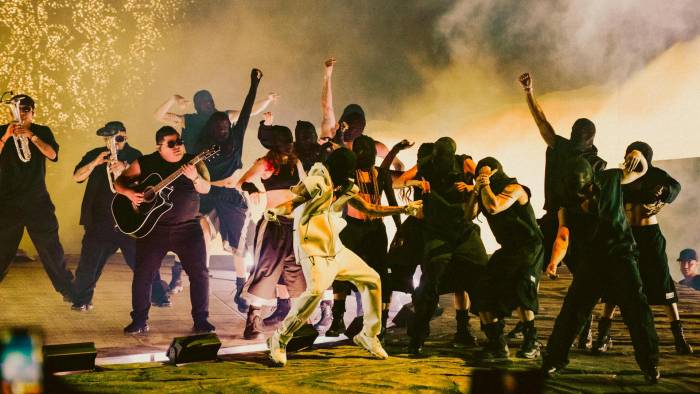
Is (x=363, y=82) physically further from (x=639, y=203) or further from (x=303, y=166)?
(x=639, y=203)

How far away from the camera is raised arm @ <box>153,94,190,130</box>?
25.7 feet

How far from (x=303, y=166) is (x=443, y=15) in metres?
3.46

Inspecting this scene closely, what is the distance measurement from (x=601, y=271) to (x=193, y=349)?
3679 mm

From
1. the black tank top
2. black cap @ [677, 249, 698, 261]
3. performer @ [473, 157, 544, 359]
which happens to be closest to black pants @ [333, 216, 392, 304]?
the black tank top

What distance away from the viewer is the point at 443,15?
9094 mm

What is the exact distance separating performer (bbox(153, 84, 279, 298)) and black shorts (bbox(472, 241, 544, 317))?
10.3 ft

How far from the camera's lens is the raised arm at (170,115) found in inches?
308

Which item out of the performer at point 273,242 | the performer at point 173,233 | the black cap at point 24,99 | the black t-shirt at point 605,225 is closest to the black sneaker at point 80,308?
the performer at point 173,233

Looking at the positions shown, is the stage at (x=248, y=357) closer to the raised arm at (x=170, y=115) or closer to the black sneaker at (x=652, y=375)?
the black sneaker at (x=652, y=375)

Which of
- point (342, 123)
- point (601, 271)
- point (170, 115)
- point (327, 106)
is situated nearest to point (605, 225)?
point (601, 271)

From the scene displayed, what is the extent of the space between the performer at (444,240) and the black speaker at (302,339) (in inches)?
39.2

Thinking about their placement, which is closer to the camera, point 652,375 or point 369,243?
point 652,375

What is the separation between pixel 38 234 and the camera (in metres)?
6.98

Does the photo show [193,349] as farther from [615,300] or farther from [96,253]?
[615,300]
